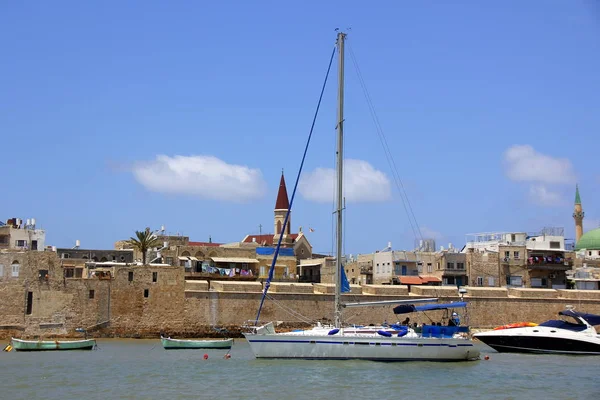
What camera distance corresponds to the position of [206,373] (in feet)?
118

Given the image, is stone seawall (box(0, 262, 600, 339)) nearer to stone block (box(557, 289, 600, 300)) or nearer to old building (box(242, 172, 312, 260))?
stone block (box(557, 289, 600, 300))

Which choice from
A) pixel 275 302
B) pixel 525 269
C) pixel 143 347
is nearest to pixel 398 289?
pixel 275 302

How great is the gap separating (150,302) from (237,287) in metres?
5.52

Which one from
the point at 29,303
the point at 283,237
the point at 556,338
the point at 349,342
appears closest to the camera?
the point at 349,342

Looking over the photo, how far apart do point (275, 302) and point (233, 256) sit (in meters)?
14.3

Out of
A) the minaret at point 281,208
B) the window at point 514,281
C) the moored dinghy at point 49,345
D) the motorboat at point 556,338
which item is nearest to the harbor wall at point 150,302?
the motorboat at point 556,338

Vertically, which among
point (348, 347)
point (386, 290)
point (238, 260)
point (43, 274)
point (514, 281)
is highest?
point (238, 260)

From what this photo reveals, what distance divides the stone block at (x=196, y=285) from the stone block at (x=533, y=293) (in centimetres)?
2153

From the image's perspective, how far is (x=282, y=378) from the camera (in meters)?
33.6

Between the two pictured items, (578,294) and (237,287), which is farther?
(578,294)

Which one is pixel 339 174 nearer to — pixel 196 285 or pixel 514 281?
pixel 196 285

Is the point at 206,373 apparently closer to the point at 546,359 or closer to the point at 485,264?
the point at 546,359

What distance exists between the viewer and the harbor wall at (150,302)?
52656mm

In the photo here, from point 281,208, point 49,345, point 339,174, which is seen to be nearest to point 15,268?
point 49,345
